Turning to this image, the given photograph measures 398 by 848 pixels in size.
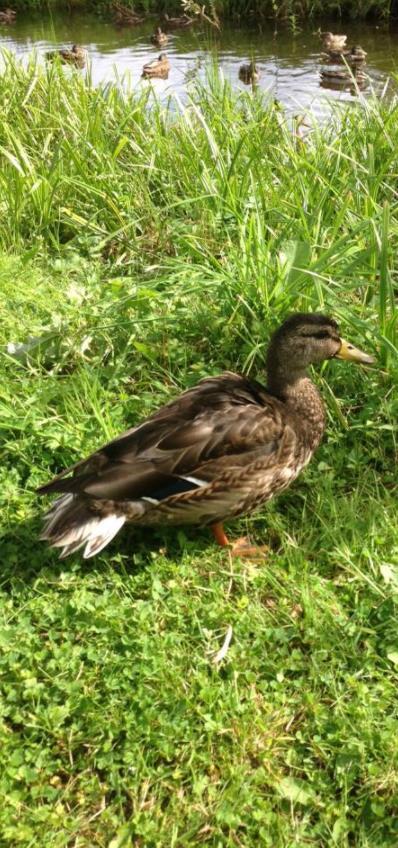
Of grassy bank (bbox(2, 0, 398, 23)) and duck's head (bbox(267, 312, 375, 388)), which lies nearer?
duck's head (bbox(267, 312, 375, 388))

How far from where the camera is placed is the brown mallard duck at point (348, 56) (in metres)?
9.68

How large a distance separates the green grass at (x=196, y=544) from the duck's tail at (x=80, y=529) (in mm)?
127

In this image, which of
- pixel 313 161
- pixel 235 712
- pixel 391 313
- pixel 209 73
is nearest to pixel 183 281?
pixel 391 313

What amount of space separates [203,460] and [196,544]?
33 centimetres

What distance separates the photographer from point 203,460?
8.15ft

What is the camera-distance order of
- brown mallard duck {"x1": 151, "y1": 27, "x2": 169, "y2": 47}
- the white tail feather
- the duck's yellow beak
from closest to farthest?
1. the white tail feather
2. the duck's yellow beak
3. brown mallard duck {"x1": 151, "y1": 27, "x2": 169, "y2": 47}

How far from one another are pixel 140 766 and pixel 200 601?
579 millimetres

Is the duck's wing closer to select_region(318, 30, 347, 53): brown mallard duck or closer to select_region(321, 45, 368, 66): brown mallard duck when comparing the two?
select_region(321, 45, 368, 66): brown mallard duck

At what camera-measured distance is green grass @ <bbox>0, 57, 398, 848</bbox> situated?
1868 mm

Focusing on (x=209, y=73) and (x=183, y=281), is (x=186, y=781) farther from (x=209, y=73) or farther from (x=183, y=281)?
(x=209, y=73)

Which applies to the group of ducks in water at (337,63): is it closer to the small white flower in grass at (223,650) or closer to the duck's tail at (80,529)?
the duck's tail at (80,529)

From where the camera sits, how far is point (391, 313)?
9.77 ft

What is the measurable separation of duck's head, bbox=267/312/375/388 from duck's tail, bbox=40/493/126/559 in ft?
2.83

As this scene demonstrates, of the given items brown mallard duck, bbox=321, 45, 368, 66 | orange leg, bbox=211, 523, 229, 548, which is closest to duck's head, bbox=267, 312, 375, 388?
orange leg, bbox=211, 523, 229, 548
